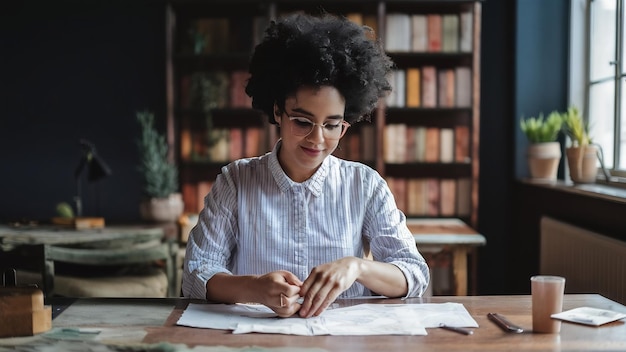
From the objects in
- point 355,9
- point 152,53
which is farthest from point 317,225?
point 152,53

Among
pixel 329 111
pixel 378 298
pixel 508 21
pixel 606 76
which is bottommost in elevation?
pixel 378 298

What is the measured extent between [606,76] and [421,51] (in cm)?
113

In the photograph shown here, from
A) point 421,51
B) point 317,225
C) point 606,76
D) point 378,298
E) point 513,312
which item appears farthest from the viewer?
point 421,51

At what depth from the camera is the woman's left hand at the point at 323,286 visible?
157cm

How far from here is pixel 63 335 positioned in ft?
4.71

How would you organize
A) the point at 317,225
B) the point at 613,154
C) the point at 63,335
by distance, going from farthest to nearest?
the point at 613,154 → the point at 317,225 → the point at 63,335

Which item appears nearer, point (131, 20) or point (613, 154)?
point (613, 154)

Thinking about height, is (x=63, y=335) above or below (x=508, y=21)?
below

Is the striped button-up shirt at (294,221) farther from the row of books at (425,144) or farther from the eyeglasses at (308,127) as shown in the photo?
the row of books at (425,144)

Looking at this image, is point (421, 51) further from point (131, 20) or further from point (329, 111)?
point (329, 111)

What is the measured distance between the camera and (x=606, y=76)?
3990 millimetres

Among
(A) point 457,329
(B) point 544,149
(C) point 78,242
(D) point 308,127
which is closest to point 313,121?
(D) point 308,127

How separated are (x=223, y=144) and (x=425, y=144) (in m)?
1.31

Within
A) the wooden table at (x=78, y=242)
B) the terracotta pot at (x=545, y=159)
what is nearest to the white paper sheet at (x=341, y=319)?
the wooden table at (x=78, y=242)
